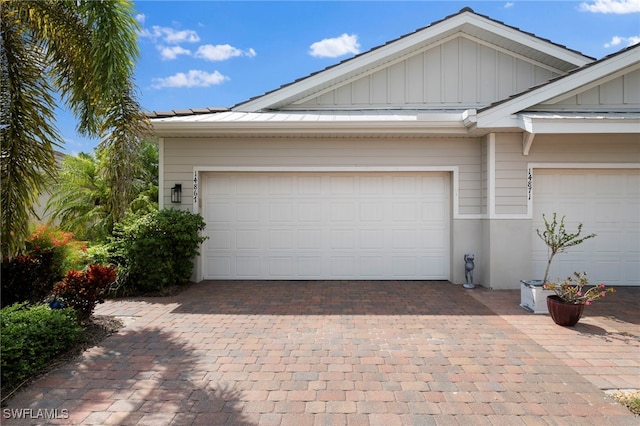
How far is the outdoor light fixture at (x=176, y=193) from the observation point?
23.7 feet

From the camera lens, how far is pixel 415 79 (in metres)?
7.79

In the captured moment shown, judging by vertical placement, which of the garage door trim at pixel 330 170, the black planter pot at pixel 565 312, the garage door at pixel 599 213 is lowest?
the black planter pot at pixel 565 312

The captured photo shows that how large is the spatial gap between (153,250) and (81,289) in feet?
6.36

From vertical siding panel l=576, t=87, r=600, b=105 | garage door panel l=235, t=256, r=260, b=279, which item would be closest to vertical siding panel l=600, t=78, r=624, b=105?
vertical siding panel l=576, t=87, r=600, b=105

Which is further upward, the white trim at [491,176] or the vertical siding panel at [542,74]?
the vertical siding panel at [542,74]

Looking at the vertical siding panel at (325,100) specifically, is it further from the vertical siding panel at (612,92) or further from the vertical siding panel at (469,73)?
the vertical siding panel at (612,92)

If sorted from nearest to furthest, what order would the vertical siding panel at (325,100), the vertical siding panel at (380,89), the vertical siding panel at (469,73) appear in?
the vertical siding panel at (469,73) < the vertical siding panel at (380,89) < the vertical siding panel at (325,100)

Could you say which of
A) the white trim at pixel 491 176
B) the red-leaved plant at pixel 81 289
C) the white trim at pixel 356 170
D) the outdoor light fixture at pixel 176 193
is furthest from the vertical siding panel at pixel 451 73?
the red-leaved plant at pixel 81 289

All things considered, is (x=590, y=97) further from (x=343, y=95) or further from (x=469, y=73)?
(x=343, y=95)

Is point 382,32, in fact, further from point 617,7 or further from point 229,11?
point 617,7

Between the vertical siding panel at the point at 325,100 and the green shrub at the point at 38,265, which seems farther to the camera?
the vertical siding panel at the point at 325,100

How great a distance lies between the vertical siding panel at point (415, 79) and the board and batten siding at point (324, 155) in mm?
1286

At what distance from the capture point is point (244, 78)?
11.0m

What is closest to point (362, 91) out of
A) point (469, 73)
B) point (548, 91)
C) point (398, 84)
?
point (398, 84)
